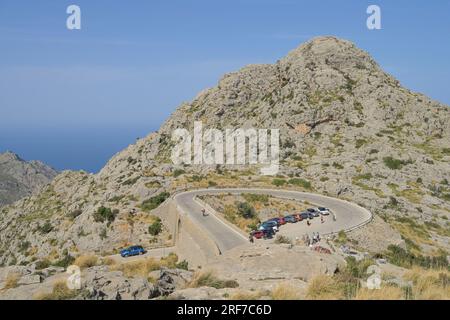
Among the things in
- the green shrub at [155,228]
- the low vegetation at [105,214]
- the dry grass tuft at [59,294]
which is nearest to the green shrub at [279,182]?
the green shrub at [155,228]

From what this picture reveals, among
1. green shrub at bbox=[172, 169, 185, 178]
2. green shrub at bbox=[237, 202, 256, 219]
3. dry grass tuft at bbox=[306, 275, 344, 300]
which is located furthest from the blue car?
green shrub at bbox=[172, 169, 185, 178]

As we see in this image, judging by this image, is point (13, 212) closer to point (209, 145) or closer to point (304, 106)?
point (209, 145)

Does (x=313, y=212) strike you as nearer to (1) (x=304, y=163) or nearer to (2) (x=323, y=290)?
(2) (x=323, y=290)

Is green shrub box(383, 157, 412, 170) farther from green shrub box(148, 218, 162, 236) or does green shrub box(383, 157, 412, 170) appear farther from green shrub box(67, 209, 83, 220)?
green shrub box(67, 209, 83, 220)

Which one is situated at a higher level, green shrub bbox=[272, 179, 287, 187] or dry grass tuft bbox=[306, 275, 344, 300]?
dry grass tuft bbox=[306, 275, 344, 300]

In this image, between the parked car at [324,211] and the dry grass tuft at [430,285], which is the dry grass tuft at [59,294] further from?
the parked car at [324,211]

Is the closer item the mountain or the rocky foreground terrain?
the rocky foreground terrain
